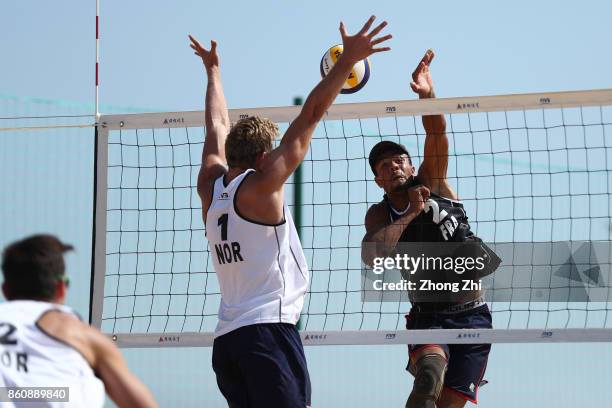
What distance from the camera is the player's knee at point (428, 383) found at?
6.26 metres

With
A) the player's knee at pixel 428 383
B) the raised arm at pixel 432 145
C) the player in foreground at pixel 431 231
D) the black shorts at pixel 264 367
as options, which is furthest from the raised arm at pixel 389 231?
the black shorts at pixel 264 367

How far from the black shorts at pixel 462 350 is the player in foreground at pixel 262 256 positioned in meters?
1.67

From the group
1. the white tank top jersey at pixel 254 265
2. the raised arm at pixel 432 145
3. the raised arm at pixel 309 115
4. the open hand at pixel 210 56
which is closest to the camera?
the raised arm at pixel 309 115

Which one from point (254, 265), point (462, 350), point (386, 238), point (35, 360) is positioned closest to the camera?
point (35, 360)

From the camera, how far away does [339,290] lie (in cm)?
748

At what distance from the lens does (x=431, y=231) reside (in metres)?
6.73

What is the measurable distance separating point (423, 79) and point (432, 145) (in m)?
0.54

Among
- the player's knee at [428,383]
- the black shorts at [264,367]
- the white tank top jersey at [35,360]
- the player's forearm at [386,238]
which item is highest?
the player's forearm at [386,238]

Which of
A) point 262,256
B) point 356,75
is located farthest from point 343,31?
point 356,75

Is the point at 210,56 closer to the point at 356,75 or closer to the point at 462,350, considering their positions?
the point at 356,75

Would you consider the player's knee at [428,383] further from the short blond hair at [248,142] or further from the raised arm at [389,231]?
the short blond hair at [248,142]

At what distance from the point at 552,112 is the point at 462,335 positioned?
6.40ft

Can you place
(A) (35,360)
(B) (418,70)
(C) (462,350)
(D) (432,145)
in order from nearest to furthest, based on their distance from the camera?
(A) (35,360) → (C) (462,350) → (D) (432,145) → (B) (418,70)

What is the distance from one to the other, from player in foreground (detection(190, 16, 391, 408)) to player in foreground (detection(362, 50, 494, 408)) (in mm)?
1426
